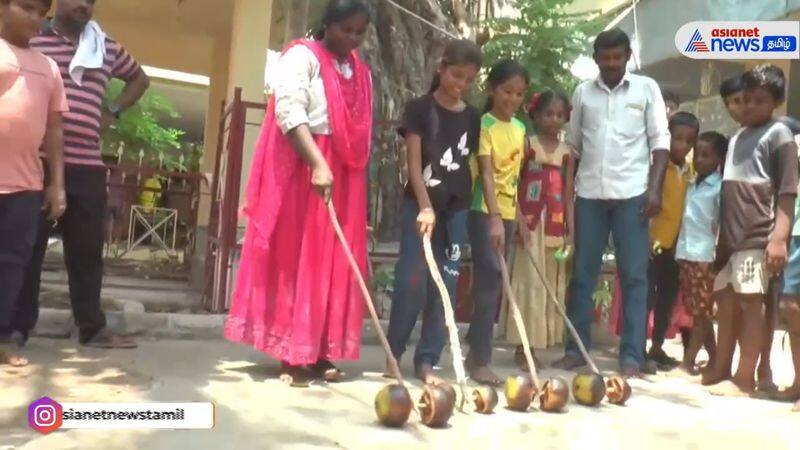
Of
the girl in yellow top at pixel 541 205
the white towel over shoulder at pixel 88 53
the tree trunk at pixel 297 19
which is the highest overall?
the tree trunk at pixel 297 19

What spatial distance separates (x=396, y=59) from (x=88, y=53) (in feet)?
14.2

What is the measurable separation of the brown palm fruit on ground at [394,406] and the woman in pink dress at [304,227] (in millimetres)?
699

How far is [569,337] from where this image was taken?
171 inches

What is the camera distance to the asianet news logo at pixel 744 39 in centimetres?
672

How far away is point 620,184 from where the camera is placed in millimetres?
4109

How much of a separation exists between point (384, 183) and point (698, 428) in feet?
12.0

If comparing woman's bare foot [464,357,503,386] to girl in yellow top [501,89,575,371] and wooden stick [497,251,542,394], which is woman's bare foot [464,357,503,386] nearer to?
wooden stick [497,251,542,394]

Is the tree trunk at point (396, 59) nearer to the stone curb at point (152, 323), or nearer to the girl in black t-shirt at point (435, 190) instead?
the stone curb at point (152, 323)

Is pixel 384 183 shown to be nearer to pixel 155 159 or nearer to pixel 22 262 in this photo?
pixel 22 262

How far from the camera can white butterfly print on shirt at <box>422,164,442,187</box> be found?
3611mm

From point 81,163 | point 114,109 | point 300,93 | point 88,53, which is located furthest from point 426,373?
point 88,53

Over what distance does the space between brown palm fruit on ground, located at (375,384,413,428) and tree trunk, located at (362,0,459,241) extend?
3493mm

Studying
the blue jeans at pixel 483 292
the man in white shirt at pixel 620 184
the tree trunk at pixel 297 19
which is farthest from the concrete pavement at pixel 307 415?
the tree trunk at pixel 297 19

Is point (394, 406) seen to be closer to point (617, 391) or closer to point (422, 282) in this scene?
point (422, 282)
